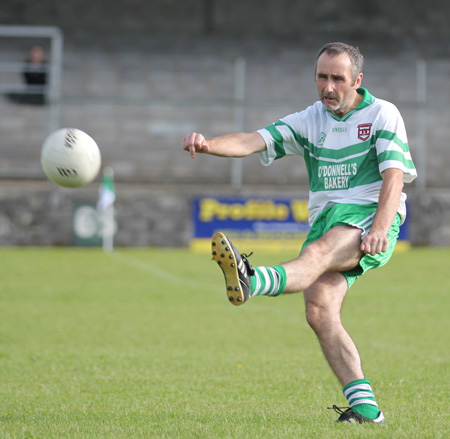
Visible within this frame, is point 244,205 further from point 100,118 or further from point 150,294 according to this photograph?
point 150,294

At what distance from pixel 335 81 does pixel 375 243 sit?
3.01 feet

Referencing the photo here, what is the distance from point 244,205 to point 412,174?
16.5m

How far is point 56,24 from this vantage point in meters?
25.5

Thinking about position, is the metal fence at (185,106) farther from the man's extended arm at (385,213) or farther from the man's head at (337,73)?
the man's extended arm at (385,213)

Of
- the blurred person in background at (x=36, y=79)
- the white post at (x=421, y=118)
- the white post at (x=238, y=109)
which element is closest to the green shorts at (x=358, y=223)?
the white post at (x=238, y=109)

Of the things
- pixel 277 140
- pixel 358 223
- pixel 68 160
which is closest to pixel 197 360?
pixel 68 160

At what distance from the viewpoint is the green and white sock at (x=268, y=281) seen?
3.91 metres

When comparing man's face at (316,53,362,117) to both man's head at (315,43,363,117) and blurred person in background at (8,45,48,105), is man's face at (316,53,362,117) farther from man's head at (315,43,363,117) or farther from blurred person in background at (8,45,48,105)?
blurred person in background at (8,45,48,105)

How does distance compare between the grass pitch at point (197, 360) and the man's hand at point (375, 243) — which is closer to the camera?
the man's hand at point (375, 243)

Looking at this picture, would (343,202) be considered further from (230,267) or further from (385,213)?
(230,267)

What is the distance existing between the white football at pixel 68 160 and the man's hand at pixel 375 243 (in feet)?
6.29

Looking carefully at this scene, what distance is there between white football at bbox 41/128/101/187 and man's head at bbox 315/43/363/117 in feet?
5.25

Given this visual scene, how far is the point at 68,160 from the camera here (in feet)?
16.5

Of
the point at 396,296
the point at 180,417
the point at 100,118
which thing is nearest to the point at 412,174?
the point at 180,417
